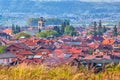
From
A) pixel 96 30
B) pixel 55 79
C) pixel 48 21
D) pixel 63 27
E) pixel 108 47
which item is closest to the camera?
pixel 55 79

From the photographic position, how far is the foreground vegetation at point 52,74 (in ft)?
15.0

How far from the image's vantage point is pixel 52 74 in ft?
15.9

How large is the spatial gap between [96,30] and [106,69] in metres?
68.8

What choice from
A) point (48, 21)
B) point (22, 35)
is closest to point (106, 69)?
point (22, 35)

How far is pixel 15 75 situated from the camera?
4.68m

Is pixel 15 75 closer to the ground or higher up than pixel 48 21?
higher up

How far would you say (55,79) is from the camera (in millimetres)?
4586

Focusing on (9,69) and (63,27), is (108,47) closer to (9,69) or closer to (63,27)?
(63,27)

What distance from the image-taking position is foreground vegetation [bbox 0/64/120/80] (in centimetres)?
458

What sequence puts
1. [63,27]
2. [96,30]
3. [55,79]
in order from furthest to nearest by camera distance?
[96,30], [63,27], [55,79]

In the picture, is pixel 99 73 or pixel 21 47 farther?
pixel 21 47

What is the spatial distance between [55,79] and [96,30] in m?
69.6

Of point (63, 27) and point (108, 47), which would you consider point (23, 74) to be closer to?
point (108, 47)

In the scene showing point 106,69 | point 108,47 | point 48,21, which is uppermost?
point 106,69
